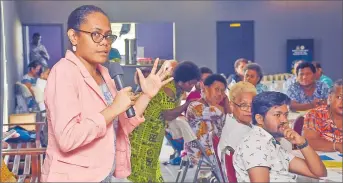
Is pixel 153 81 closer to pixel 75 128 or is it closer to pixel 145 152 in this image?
pixel 75 128

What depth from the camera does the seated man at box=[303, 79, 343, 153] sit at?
110 inches

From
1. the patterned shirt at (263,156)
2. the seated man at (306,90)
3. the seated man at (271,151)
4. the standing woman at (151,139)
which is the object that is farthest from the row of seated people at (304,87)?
the patterned shirt at (263,156)

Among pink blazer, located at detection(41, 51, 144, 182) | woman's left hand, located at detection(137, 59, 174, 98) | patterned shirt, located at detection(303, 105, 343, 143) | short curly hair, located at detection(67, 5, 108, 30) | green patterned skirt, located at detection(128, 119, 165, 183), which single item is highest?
short curly hair, located at detection(67, 5, 108, 30)

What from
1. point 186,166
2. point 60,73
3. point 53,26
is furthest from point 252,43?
point 60,73

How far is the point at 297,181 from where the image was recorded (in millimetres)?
2047

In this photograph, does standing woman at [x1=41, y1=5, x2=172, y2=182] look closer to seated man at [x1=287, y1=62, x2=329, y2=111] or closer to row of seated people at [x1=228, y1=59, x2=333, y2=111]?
row of seated people at [x1=228, y1=59, x2=333, y2=111]

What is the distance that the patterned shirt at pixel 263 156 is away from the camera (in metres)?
1.94

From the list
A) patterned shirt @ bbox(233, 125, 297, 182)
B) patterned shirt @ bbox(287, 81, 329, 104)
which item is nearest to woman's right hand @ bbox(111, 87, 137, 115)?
patterned shirt @ bbox(233, 125, 297, 182)

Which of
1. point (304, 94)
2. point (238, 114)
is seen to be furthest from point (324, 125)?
point (304, 94)

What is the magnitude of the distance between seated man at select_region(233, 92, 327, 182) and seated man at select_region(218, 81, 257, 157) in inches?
11.2

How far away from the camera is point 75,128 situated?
129cm

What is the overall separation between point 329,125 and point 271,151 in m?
1.07

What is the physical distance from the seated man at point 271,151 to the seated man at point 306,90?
7.65ft

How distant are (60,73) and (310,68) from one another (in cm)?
369
